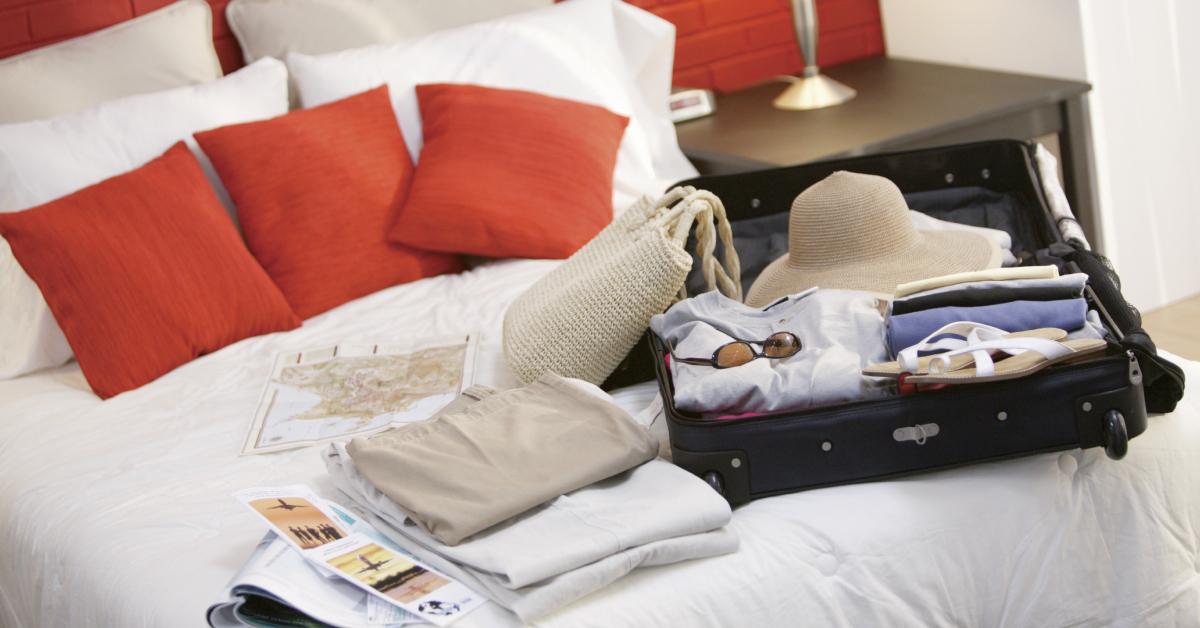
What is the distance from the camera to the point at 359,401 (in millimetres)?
1953

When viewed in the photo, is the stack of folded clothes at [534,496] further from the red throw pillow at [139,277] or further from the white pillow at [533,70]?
the white pillow at [533,70]

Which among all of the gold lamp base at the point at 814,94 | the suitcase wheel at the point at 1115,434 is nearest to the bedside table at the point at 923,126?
the gold lamp base at the point at 814,94

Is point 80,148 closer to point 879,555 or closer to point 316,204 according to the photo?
point 316,204

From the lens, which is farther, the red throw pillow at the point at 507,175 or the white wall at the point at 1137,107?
the white wall at the point at 1137,107

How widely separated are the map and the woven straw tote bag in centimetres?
17

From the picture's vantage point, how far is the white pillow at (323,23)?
280 cm

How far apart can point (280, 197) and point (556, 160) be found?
21.7 inches

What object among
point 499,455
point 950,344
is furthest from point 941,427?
point 499,455

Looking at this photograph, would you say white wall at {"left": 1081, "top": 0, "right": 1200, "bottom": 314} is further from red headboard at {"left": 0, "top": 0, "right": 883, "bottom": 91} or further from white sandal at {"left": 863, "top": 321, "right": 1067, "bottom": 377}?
white sandal at {"left": 863, "top": 321, "right": 1067, "bottom": 377}

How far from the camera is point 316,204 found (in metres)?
2.45

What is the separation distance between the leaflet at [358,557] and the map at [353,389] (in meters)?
0.33

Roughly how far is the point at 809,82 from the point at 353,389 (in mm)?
1595

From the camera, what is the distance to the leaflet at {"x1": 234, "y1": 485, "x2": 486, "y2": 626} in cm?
130

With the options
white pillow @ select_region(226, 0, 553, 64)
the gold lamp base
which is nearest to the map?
white pillow @ select_region(226, 0, 553, 64)
